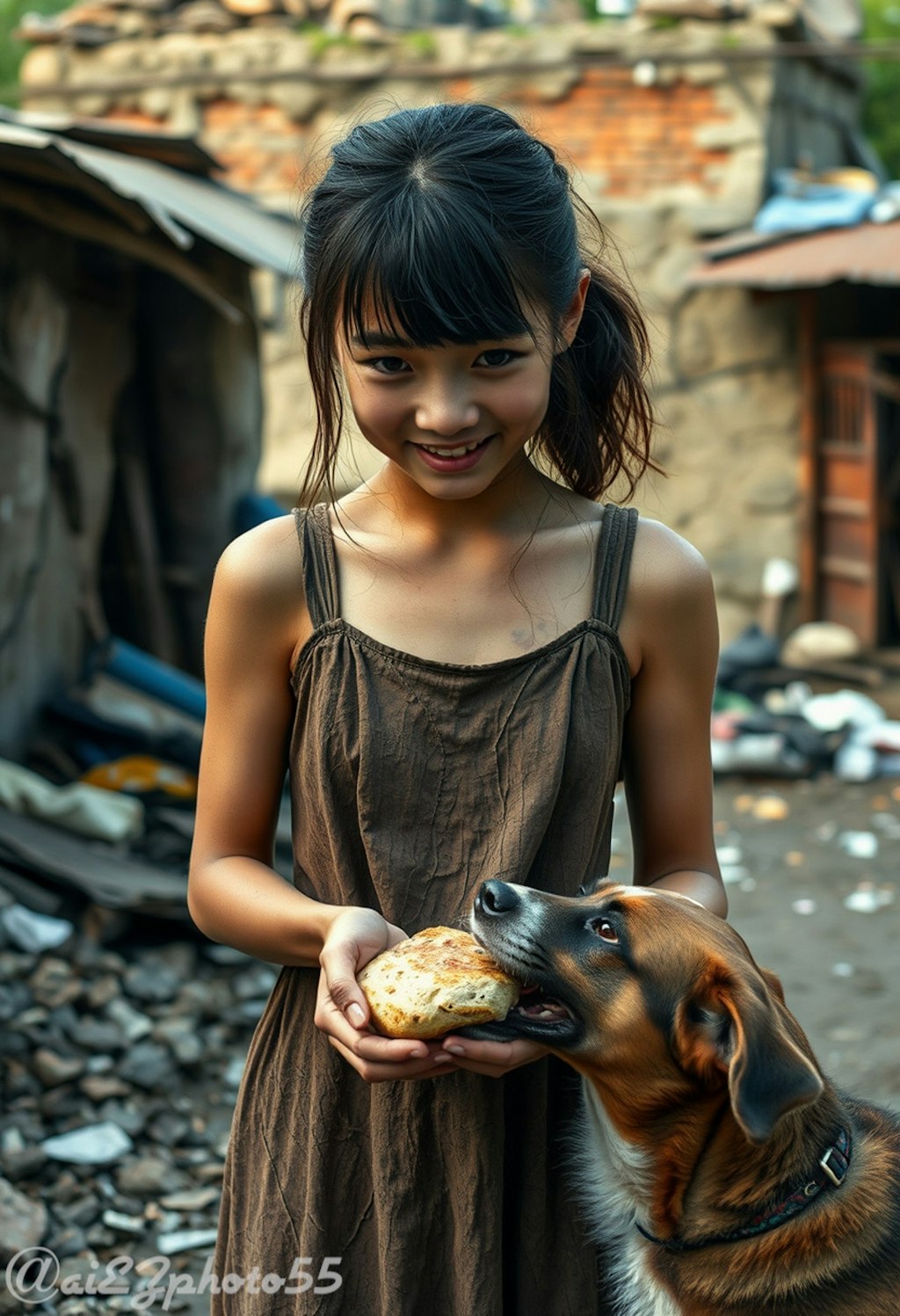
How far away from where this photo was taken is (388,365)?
169 centimetres

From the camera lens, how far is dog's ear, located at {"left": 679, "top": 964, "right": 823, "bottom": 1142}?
1.75 m

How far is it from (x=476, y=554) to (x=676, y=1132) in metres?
0.88

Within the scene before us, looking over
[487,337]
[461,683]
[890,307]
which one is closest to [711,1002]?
[461,683]

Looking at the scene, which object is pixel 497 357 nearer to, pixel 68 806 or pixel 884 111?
pixel 68 806

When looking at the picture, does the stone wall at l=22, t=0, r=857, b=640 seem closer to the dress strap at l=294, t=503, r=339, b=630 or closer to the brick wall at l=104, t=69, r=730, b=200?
the brick wall at l=104, t=69, r=730, b=200

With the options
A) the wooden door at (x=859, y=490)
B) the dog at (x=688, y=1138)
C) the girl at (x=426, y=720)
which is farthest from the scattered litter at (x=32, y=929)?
the wooden door at (x=859, y=490)

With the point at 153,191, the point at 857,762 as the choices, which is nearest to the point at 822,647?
the point at 857,762

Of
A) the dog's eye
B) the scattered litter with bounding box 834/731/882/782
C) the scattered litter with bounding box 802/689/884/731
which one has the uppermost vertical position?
the dog's eye

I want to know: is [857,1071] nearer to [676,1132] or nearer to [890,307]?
[676,1132]

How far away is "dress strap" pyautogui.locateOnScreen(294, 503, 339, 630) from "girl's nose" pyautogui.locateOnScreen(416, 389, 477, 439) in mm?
253

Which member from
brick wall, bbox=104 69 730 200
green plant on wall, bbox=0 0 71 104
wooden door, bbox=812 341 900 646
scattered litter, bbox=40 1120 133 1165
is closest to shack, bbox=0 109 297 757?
scattered litter, bbox=40 1120 133 1165

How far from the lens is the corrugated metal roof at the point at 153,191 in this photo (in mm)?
4988

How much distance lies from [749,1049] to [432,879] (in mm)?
452

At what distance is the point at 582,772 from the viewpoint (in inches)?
70.5
